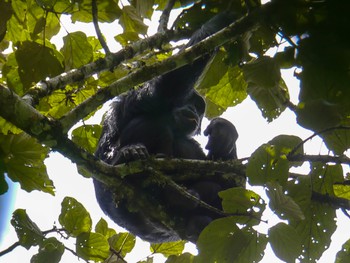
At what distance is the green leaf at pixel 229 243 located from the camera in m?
2.96

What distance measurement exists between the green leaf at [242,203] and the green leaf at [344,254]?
0.79m

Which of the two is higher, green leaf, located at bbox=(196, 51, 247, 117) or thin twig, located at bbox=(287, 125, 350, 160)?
green leaf, located at bbox=(196, 51, 247, 117)

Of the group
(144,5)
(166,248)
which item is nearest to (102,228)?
(166,248)

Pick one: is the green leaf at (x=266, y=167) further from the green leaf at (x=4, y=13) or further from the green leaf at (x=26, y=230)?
the green leaf at (x=4, y=13)

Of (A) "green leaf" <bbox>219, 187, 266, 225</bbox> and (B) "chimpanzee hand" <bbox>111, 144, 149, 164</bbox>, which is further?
(B) "chimpanzee hand" <bbox>111, 144, 149, 164</bbox>

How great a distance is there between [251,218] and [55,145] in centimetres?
129

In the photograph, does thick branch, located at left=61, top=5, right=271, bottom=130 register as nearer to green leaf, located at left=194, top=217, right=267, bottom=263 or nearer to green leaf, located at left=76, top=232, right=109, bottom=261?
green leaf, located at left=76, top=232, right=109, bottom=261

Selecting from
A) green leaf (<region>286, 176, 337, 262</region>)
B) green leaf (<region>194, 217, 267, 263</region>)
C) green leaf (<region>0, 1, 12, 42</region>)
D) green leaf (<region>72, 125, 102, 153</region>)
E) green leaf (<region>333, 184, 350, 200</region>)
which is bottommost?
green leaf (<region>194, 217, 267, 263</region>)

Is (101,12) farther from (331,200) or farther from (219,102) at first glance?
(331,200)

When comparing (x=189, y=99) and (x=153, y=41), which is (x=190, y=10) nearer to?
(x=153, y=41)

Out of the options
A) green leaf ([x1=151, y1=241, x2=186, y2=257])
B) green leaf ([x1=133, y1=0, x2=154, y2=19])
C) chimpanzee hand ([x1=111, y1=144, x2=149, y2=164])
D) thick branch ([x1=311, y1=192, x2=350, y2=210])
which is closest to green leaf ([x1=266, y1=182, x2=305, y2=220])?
thick branch ([x1=311, y1=192, x2=350, y2=210])

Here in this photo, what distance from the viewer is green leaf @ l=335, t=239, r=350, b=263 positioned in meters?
3.38

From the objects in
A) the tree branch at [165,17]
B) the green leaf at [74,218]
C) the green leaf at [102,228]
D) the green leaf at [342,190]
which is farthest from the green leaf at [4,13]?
the green leaf at [342,190]

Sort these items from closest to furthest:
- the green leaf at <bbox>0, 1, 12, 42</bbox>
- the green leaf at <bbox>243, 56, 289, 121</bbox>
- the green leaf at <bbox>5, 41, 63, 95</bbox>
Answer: the green leaf at <bbox>243, 56, 289, 121</bbox>, the green leaf at <bbox>0, 1, 12, 42</bbox>, the green leaf at <bbox>5, 41, 63, 95</bbox>
